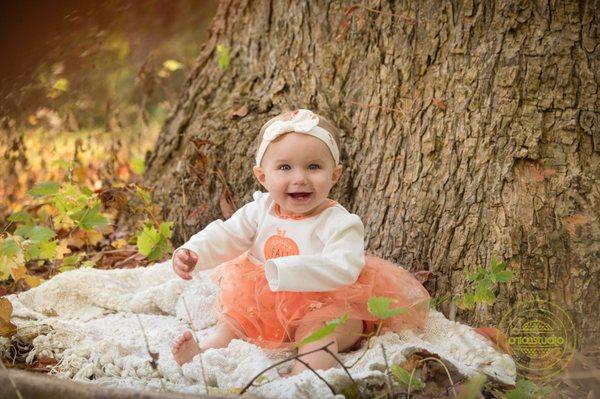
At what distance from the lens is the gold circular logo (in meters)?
2.38

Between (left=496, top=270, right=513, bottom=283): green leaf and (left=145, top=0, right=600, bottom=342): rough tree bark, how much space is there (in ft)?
0.31

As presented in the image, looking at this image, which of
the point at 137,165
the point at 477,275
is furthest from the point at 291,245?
the point at 137,165

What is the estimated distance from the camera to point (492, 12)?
2.73 metres

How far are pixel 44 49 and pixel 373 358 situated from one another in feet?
8.08

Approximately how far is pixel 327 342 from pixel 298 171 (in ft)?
2.06

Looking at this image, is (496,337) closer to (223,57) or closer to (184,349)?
(184,349)

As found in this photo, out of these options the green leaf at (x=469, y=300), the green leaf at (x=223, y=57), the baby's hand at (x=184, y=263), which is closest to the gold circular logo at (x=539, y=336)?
the green leaf at (x=469, y=300)

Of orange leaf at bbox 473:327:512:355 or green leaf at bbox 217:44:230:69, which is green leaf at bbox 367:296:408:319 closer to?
orange leaf at bbox 473:327:512:355

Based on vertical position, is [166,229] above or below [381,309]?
below

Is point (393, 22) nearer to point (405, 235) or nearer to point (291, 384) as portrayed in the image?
point (405, 235)

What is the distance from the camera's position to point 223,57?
374cm

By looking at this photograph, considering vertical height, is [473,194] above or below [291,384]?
above

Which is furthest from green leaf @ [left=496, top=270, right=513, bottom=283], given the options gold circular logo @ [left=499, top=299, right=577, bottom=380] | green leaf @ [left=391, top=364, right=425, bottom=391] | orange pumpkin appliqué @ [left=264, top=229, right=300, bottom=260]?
orange pumpkin appliqué @ [left=264, top=229, right=300, bottom=260]

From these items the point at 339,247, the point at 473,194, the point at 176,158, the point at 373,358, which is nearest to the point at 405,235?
the point at 473,194
